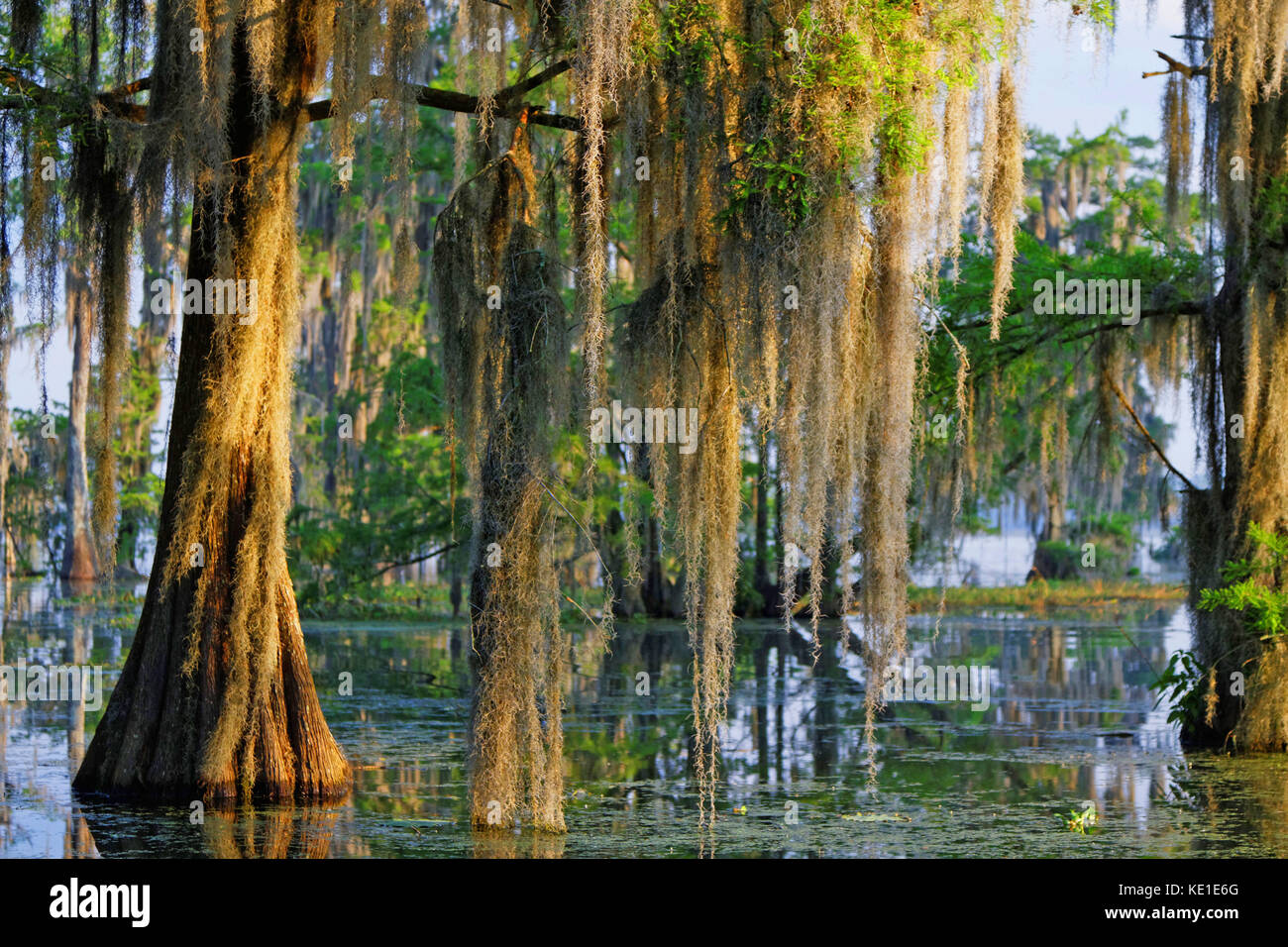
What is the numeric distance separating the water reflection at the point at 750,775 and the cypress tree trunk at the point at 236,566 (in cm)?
39

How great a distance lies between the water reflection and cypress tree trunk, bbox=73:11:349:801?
39 cm

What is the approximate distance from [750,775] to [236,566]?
364cm

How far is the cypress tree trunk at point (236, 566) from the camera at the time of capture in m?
8.90

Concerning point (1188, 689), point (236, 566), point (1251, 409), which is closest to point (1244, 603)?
point (1188, 689)

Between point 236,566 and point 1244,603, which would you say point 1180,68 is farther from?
point 236,566

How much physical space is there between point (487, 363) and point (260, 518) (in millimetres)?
2042

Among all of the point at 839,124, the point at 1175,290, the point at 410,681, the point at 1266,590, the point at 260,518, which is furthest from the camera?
the point at 410,681

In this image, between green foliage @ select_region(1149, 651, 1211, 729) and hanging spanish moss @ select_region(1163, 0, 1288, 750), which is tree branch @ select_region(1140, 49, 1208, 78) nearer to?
hanging spanish moss @ select_region(1163, 0, 1288, 750)

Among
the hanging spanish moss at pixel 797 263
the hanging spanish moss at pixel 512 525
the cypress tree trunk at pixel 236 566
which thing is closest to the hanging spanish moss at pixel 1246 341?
the hanging spanish moss at pixel 797 263

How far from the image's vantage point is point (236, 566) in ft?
29.7

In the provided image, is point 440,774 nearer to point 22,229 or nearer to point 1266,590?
point 22,229

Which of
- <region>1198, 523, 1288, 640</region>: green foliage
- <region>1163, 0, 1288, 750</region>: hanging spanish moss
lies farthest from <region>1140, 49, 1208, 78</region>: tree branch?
<region>1198, 523, 1288, 640</region>: green foliage

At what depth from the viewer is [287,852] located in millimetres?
7328

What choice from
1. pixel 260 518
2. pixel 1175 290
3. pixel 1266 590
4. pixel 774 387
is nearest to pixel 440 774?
pixel 260 518
